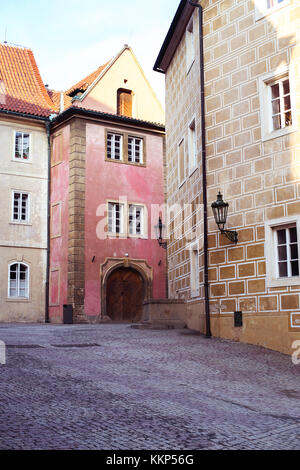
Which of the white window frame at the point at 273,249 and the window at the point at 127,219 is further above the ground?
the window at the point at 127,219

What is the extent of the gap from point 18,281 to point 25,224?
97.5 inches

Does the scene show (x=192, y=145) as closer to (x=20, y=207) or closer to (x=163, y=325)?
(x=163, y=325)

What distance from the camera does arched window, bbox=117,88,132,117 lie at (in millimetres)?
28984

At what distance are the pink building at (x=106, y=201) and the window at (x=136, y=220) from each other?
45mm

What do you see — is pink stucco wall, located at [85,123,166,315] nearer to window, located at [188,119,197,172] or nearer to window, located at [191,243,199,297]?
window, located at [191,243,199,297]

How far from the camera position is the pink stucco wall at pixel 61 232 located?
25750 millimetres

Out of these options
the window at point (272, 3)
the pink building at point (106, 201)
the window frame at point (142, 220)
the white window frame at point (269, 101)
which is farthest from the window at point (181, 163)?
the window frame at point (142, 220)

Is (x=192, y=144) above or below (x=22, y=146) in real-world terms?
below

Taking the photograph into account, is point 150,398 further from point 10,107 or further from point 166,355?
point 10,107

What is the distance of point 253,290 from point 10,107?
17284 mm

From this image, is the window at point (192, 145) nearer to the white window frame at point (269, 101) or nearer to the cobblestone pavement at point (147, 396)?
the white window frame at point (269, 101)

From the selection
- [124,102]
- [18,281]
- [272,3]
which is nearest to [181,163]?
[272,3]

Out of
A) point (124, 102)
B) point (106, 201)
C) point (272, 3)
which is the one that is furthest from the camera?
point (124, 102)

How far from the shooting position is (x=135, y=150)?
28562mm
